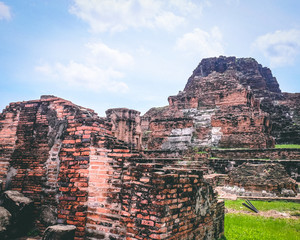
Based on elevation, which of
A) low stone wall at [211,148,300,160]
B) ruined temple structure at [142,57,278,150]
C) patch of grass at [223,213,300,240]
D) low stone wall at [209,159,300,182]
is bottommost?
patch of grass at [223,213,300,240]

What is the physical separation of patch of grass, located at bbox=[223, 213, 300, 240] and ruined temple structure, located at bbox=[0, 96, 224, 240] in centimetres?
71

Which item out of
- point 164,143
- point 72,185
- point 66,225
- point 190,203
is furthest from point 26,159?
point 164,143

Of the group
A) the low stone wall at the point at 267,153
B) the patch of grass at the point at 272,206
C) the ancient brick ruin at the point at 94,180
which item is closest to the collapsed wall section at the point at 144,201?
the ancient brick ruin at the point at 94,180

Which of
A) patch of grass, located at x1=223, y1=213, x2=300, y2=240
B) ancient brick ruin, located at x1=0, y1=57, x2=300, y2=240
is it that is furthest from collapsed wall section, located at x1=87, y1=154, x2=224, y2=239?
patch of grass, located at x1=223, y1=213, x2=300, y2=240

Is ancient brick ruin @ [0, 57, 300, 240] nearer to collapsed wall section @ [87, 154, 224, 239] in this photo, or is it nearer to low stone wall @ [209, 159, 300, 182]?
collapsed wall section @ [87, 154, 224, 239]

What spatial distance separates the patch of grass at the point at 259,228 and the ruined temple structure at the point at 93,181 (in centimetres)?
71

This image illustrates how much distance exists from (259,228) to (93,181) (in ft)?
15.3

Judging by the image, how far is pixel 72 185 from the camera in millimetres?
4008

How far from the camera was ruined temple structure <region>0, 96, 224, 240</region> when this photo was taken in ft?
10.5

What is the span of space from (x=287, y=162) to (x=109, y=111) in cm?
1221

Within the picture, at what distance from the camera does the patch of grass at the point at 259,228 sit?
533cm

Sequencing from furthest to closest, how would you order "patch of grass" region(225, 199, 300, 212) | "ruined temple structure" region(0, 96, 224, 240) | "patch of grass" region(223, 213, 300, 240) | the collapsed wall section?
"patch of grass" region(225, 199, 300, 212) < "patch of grass" region(223, 213, 300, 240) < "ruined temple structure" region(0, 96, 224, 240) < the collapsed wall section

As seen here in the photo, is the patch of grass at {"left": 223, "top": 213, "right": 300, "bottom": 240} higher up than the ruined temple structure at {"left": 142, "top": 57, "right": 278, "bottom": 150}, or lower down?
lower down

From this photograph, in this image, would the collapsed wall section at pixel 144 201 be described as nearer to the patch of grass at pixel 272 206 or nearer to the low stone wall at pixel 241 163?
the patch of grass at pixel 272 206
